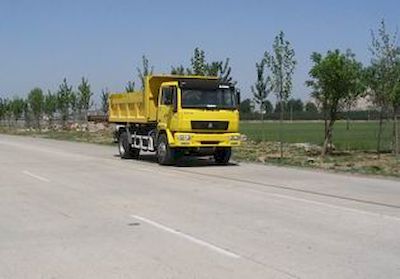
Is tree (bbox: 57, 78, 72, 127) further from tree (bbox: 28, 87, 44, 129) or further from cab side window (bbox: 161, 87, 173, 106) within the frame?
cab side window (bbox: 161, 87, 173, 106)

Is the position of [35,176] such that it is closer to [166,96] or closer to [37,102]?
[166,96]

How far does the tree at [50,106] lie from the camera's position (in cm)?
7869

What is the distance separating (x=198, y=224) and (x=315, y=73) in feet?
60.4

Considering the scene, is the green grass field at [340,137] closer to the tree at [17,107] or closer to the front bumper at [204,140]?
the front bumper at [204,140]

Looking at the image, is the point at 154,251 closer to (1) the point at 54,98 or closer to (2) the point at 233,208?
(2) the point at 233,208

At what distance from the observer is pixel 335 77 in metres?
28.4

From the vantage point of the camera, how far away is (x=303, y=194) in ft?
51.9

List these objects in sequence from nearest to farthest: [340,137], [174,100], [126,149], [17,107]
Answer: [174,100]
[126,149]
[340,137]
[17,107]

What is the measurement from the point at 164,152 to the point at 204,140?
1.59 meters

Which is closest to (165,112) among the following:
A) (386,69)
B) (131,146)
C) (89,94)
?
(131,146)

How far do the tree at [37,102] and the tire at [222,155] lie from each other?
58249 mm

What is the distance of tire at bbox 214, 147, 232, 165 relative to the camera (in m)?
25.7

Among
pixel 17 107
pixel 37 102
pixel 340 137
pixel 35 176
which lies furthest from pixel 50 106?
pixel 35 176

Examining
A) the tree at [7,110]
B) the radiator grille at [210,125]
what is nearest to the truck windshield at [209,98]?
the radiator grille at [210,125]
